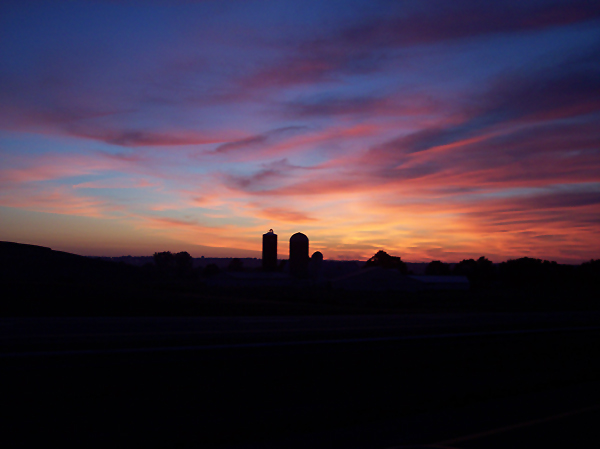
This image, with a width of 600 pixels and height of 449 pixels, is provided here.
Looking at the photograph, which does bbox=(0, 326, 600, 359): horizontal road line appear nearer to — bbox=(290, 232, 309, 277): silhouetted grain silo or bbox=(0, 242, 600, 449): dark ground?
bbox=(0, 242, 600, 449): dark ground

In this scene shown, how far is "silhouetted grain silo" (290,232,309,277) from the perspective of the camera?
89.5 meters

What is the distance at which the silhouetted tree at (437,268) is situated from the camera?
145 meters

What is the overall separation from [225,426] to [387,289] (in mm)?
74615

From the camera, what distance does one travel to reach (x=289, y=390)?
11062 millimetres

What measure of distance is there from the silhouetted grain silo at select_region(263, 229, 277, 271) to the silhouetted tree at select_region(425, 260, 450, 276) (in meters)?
66.8

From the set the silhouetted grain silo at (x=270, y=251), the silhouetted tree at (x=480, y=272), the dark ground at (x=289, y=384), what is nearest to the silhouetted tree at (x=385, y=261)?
the silhouetted tree at (x=480, y=272)

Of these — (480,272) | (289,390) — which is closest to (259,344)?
(289,390)

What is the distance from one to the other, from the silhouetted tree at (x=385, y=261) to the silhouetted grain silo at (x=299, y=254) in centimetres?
6870

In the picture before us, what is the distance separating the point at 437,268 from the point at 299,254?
7236cm

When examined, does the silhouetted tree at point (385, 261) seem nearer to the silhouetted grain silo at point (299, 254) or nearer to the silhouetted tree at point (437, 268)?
the silhouetted tree at point (437, 268)

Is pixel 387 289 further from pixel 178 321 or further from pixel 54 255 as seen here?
pixel 178 321

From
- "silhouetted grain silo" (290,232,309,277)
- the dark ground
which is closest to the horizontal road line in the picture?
the dark ground

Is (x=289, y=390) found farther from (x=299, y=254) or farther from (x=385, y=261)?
(x=385, y=261)

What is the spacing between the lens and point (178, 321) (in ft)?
85.1
